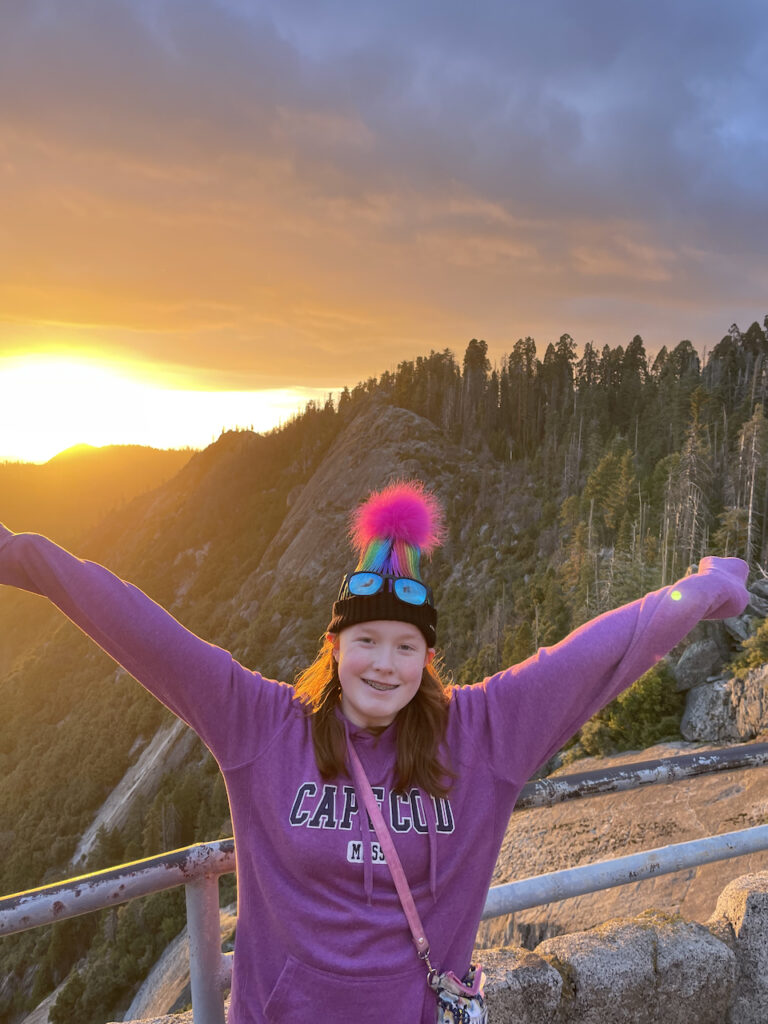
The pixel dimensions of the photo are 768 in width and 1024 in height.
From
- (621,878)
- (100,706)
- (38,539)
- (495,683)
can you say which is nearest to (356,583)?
(495,683)

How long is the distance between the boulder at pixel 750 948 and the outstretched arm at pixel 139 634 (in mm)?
2090

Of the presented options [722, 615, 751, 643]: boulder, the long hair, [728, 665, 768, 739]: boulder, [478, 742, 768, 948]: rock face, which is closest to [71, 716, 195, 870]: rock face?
[722, 615, 751, 643]: boulder

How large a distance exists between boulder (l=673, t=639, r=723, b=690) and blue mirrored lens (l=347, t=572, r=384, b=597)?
84.3ft

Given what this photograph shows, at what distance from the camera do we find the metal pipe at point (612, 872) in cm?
221

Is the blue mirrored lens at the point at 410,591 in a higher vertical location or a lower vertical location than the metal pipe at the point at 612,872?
higher

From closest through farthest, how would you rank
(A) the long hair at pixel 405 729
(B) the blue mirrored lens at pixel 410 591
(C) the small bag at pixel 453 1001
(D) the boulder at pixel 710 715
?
(C) the small bag at pixel 453 1001 → (A) the long hair at pixel 405 729 → (B) the blue mirrored lens at pixel 410 591 → (D) the boulder at pixel 710 715

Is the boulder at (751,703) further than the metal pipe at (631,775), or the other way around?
the boulder at (751,703)

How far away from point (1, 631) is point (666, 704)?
18799cm

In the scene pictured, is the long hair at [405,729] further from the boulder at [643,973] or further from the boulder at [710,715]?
the boulder at [710,715]

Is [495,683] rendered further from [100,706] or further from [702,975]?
[100,706]

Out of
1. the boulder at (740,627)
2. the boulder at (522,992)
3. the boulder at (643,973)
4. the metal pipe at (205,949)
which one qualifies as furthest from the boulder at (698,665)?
the metal pipe at (205,949)

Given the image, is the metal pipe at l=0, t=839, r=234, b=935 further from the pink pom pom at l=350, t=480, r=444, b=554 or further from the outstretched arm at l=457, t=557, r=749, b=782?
the pink pom pom at l=350, t=480, r=444, b=554

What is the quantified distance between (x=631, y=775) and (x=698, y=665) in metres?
25.2

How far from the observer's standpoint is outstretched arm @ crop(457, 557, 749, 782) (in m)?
2.02
